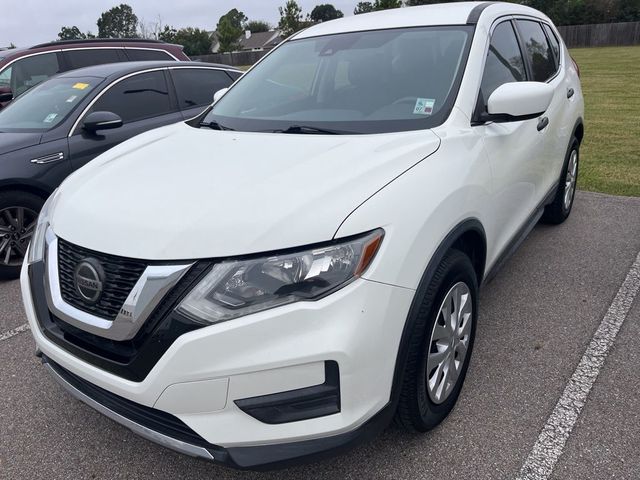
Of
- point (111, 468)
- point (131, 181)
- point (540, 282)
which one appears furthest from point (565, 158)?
point (111, 468)

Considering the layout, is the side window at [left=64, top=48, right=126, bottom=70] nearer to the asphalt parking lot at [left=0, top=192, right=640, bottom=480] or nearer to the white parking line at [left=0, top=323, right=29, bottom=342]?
the asphalt parking lot at [left=0, top=192, right=640, bottom=480]

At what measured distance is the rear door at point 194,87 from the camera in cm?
570

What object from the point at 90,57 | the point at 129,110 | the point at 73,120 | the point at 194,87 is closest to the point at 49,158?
the point at 73,120

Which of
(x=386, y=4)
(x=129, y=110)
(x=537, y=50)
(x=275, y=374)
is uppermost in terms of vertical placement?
(x=386, y=4)

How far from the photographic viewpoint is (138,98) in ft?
17.5

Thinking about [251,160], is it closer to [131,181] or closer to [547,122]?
[131,181]

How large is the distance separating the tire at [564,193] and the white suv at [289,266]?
1935 millimetres

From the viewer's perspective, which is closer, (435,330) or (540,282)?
(435,330)

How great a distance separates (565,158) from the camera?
450 centimetres

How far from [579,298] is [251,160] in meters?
2.48

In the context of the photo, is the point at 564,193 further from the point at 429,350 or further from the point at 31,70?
the point at 31,70

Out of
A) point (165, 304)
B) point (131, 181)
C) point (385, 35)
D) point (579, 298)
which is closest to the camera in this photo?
point (165, 304)

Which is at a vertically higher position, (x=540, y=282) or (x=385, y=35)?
(x=385, y=35)

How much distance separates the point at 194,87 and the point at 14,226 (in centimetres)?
238
